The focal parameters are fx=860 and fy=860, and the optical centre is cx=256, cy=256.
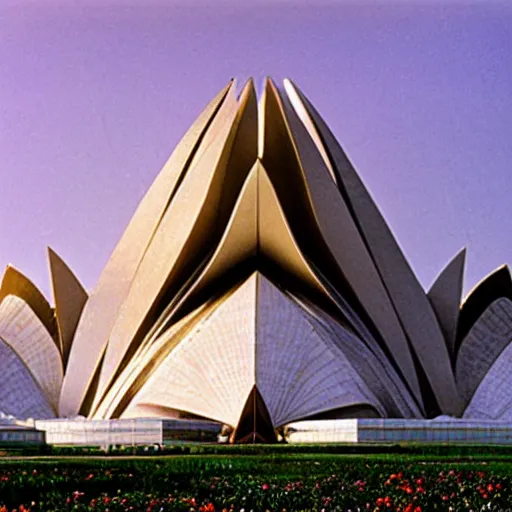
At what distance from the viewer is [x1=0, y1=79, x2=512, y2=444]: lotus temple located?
20609 mm

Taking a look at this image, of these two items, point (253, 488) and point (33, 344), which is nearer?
point (253, 488)

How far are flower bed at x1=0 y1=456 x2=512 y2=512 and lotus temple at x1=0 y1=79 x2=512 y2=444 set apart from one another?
963cm

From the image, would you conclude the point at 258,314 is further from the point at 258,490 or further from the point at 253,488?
the point at 258,490

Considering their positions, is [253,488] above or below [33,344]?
below

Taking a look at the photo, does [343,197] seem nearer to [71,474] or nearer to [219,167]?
[219,167]

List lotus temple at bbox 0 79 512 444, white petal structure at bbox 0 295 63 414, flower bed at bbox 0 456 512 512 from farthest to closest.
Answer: white petal structure at bbox 0 295 63 414 → lotus temple at bbox 0 79 512 444 → flower bed at bbox 0 456 512 512

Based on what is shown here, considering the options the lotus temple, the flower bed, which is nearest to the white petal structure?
the lotus temple

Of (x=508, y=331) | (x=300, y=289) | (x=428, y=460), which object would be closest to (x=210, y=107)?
(x=300, y=289)

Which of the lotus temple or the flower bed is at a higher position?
the lotus temple

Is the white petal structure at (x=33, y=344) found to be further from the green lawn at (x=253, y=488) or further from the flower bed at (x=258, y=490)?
the flower bed at (x=258, y=490)

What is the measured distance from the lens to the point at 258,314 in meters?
21.5

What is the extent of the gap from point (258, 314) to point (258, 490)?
14.9 metres

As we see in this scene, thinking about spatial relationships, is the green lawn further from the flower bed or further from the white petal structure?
the white petal structure

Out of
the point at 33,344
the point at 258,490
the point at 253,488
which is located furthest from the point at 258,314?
the point at 258,490
